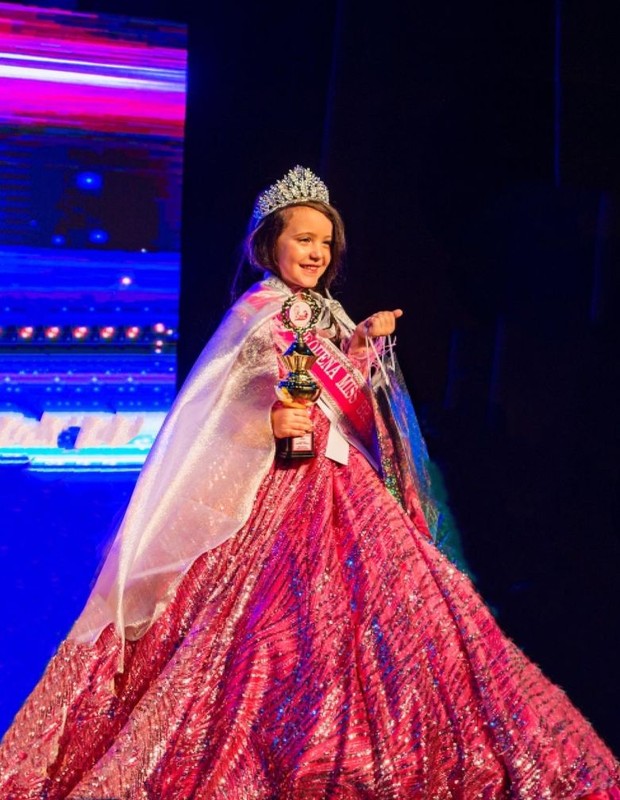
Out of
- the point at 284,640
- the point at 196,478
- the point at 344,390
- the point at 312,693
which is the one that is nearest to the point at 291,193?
the point at 344,390

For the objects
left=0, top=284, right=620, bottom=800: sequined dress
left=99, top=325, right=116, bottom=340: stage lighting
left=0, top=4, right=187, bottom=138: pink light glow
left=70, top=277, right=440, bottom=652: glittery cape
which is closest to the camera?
left=0, top=284, right=620, bottom=800: sequined dress

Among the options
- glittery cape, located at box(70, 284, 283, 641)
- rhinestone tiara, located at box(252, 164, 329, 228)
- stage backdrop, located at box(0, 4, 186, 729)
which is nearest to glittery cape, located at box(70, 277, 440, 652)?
glittery cape, located at box(70, 284, 283, 641)

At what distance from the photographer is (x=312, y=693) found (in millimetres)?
1862

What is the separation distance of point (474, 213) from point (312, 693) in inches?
84.0

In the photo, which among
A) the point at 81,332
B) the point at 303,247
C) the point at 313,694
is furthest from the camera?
the point at 81,332

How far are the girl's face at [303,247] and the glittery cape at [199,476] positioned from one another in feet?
0.51

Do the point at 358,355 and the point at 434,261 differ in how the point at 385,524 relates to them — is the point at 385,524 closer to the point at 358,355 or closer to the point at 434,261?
the point at 358,355

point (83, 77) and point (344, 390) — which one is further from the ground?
point (83, 77)

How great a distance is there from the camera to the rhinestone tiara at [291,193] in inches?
Result: 99.5

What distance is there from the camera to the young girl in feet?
5.95

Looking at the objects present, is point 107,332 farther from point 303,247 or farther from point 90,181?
point 303,247

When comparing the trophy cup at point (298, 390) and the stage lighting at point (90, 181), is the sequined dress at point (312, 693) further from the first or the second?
the stage lighting at point (90, 181)

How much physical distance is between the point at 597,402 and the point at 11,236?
230 centimetres

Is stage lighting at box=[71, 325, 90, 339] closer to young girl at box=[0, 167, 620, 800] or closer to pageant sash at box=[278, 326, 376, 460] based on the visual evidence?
young girl at box=[0, 167, 620, 800]
